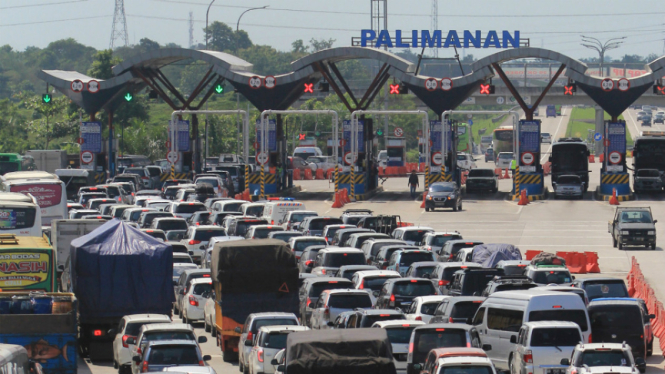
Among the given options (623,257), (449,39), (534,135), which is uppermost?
(449,39)

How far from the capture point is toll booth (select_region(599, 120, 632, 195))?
2368 inches

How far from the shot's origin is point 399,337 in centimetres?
1906

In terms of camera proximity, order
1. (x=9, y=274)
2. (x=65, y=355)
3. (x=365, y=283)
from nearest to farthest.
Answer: (x=65, y=355)
(x=9, y=274)
(x=365, y=283)

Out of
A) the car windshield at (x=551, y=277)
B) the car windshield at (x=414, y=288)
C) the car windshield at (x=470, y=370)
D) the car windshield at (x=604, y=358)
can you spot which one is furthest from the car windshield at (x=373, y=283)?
the car windshield at (x=470, y=370)

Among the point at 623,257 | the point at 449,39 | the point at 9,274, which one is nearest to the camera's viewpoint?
the point at 9,274

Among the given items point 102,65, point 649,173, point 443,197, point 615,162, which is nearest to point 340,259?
point 443,197

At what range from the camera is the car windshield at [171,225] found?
3938cm

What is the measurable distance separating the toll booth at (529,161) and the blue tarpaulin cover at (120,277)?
38819 millimetres

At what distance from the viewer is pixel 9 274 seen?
2320 cm

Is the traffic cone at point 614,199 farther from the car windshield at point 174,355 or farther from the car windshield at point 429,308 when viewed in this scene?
the car windshield at point 174,355

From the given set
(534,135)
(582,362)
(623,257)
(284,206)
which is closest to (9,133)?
(534,135)

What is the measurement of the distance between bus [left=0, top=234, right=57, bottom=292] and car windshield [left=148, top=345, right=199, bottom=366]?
18.7ft

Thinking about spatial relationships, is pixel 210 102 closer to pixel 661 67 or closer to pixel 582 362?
pixel 661 67

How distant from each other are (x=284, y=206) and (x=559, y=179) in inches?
853
